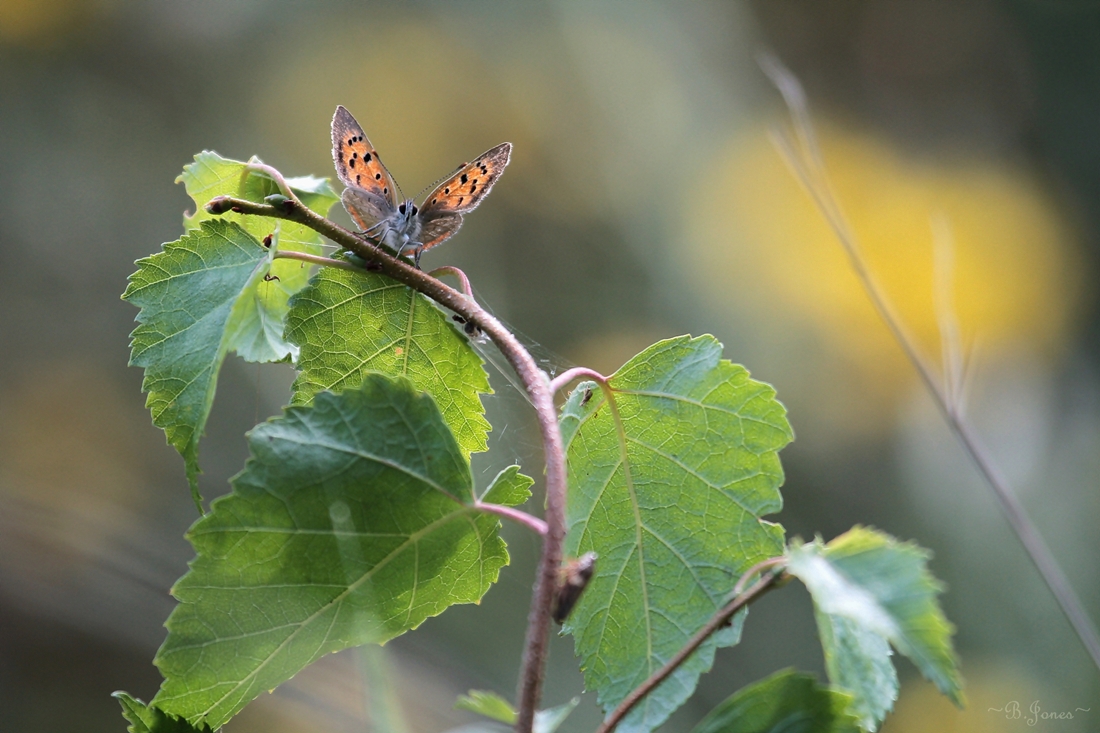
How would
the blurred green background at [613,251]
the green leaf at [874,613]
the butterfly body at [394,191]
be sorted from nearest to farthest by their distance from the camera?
the green leaf at [874,613], the butterfly body at [394,191], the blurred green background at [613,251]

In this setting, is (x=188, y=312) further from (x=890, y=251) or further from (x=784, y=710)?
(x=890, y=251)

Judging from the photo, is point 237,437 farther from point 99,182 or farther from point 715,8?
point 715,8

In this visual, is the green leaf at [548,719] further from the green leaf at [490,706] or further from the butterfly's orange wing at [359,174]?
the butterfly's orange wing at [359,174]

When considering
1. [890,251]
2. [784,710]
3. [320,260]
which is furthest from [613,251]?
[784,710]
